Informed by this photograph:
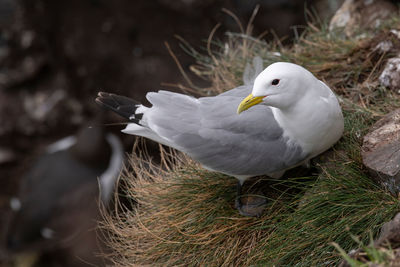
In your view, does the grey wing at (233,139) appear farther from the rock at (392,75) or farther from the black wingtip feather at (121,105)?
the rock at (392,75)

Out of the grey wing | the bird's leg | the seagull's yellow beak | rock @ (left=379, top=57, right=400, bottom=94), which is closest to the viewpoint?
the seagull's yellow beak

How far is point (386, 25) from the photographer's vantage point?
304 cm

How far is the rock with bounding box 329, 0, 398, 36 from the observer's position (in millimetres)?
3383

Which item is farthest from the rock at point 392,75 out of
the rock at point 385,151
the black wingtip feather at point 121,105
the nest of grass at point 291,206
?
the black wingtip feather at point 121,105

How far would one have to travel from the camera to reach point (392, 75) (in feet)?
8.50

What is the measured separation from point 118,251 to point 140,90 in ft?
9.83

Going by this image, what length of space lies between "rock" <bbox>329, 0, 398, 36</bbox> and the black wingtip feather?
5.51ft

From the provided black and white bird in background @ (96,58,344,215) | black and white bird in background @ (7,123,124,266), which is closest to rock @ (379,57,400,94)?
black and white bird in background @ (96,58,344,215)

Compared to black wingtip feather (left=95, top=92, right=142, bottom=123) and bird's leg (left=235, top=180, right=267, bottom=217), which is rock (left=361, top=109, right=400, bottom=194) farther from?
black wingtip feather (left=95, top=92, right=142, bottom=123)

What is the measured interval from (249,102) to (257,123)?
17 centimetres

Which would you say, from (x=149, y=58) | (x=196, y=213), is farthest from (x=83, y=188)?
(x=196, y=213)

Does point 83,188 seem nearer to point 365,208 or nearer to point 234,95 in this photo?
point 234,95

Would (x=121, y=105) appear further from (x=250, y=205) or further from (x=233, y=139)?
(x=250, y=205)

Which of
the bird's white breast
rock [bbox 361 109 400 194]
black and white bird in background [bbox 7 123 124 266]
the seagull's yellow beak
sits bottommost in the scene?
black and white bird in background [bbox 7 123 124 266]
